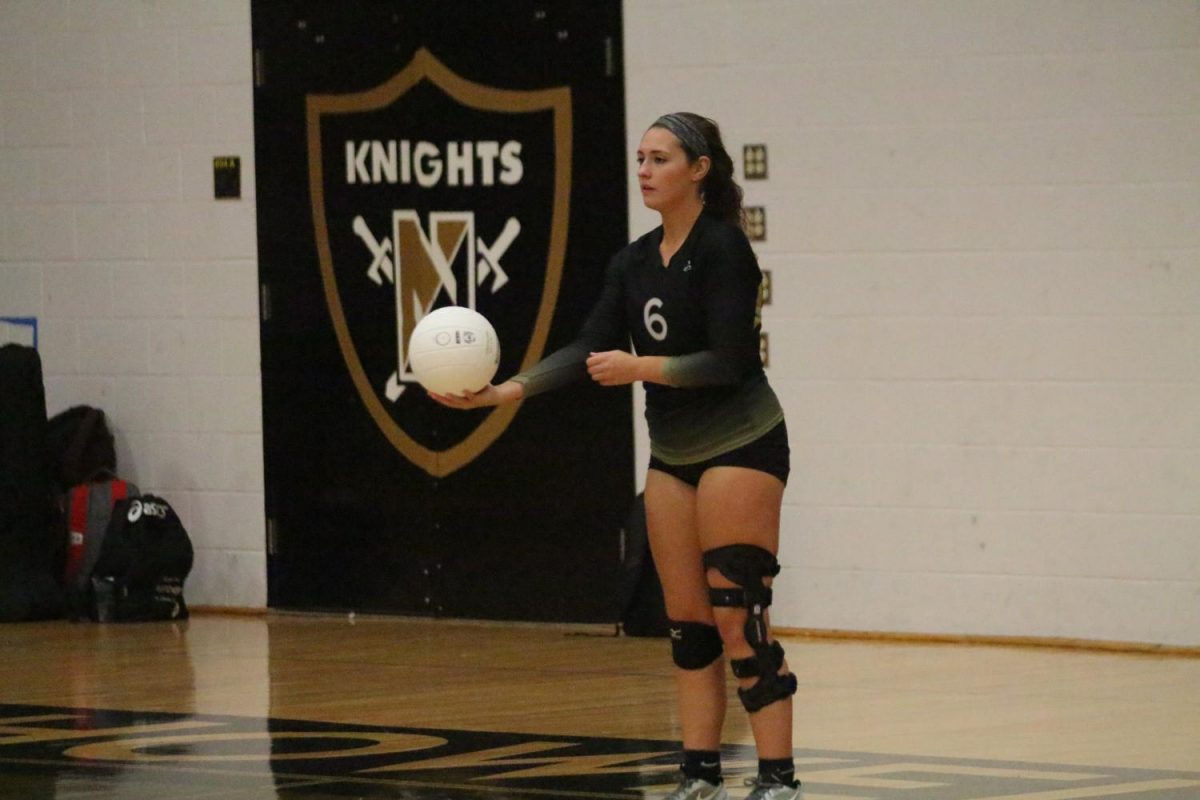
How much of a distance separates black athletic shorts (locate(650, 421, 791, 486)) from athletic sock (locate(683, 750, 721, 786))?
1.99 ft

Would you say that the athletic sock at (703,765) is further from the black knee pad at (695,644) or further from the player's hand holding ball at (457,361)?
the player's hand holding ball at (457,361)

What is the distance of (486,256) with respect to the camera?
9523 mm

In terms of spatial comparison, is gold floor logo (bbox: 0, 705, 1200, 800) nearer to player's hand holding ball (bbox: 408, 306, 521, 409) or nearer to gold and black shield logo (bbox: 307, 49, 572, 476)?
player's hand holding ball (bbox: 408, 306, 521, 409)

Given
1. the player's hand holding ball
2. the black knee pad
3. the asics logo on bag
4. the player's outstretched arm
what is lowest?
the asics logo on bag

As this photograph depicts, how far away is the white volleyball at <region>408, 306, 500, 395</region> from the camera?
4984mm

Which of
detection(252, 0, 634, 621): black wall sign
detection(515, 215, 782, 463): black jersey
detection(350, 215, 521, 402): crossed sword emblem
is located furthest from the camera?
detection(350, 215, 521, 402): crossed sword emblem

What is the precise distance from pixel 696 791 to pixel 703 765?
0.20 ft

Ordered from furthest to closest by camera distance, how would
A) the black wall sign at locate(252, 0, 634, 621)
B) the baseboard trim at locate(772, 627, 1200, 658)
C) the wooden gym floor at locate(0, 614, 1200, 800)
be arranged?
the black wall sign at locate(252, 0, 634, 621) → the baseboard trim at locate(772, 627, 1200, 658) → the wooden gym floor at locate(0, 614, 1200, 800)

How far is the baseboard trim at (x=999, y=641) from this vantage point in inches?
325

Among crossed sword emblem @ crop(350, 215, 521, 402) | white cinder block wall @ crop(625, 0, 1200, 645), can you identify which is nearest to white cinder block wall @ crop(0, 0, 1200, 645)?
white cinder block wall @ crop(625, 0, 1200, 645)

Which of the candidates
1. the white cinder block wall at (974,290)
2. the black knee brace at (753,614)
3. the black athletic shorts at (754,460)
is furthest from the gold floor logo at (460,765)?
the white cinder block wall at (974,290)

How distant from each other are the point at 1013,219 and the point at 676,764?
3327 millimetres

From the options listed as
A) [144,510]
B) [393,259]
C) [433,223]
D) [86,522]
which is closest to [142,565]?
[144,510]

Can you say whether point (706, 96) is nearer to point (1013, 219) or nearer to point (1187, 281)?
point (1013, 219)
